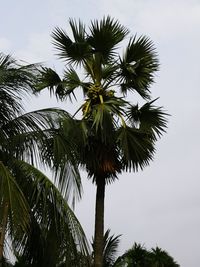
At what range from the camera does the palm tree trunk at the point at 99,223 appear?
47.6 feet

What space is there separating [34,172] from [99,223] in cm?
585

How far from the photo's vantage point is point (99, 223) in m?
14.9

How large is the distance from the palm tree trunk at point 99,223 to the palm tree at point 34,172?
15.1 feet

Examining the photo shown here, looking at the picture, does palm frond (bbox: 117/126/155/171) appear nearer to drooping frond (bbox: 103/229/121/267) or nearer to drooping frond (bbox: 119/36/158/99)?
drooping frond (bbox: 119/36/158/99)

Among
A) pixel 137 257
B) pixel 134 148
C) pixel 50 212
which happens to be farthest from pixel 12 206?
pixel 137 257

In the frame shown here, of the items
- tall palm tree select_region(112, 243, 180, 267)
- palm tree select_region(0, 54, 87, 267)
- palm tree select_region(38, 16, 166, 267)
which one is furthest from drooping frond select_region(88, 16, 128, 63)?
tall palm tree select_region(112, 243, 180, 267)

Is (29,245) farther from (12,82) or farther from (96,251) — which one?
(96,251)

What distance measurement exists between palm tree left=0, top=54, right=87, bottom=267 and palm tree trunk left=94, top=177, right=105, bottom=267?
15.1 ft

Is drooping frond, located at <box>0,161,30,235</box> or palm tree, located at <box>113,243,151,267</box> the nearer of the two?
drooping frond, located at <box>0,161,30,235</box>

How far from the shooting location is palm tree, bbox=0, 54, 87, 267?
9070mm

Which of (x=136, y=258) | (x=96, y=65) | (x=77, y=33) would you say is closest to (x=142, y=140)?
(x=96, y=65)

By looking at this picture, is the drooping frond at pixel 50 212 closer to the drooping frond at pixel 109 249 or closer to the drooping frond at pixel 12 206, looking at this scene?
the drooping frond at pixel 12 206

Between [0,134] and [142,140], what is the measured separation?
595cm

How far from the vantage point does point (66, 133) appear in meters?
9.86
